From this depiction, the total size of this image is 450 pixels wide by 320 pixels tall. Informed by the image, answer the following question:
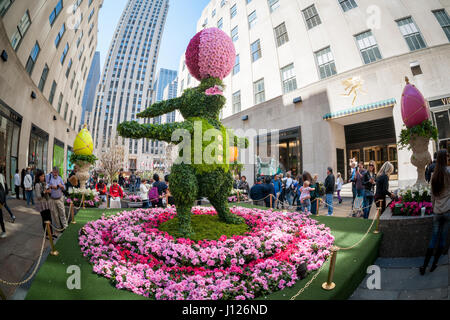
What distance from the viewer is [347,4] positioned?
47.5ft

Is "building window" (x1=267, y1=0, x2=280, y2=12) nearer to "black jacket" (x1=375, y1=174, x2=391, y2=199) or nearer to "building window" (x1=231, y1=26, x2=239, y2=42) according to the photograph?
"building window" (x1=231, y1=26, x2=239, y2=42)

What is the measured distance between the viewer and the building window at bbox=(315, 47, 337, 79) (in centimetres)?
1468

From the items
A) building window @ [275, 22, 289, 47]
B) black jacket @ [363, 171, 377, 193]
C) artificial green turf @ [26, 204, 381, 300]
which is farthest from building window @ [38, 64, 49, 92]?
building window @ [275, 22, 289, 47]

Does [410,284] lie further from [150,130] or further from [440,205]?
[150,130]

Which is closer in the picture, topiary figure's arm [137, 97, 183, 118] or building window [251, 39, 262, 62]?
topiary figure's arm [137, 97, 183, 118]

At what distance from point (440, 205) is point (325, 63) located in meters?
13.8

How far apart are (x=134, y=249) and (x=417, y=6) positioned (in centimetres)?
1723

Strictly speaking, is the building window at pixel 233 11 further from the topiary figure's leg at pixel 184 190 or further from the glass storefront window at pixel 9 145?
the glass storefront window at pixel 9 145

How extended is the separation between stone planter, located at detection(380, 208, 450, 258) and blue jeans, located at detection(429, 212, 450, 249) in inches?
35.6

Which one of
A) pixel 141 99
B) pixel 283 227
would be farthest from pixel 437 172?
pixel 141 99

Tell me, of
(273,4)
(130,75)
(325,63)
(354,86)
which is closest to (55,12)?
(354,86)

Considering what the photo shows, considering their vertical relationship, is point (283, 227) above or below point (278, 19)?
below
